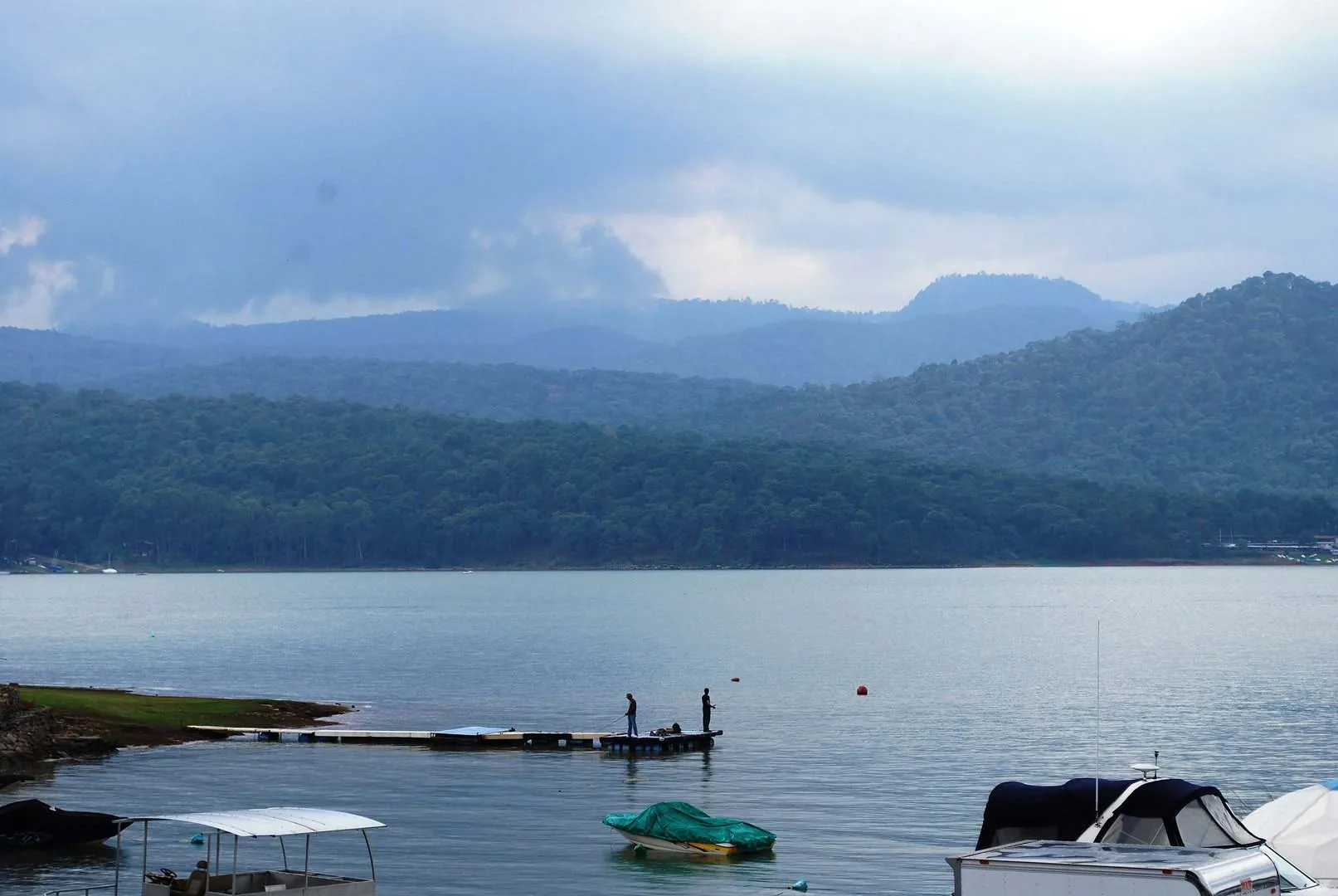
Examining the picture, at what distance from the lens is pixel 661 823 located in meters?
47.6

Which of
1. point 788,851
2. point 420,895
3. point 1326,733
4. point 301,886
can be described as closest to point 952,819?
point 788,851

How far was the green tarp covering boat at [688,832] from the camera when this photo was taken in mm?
47188

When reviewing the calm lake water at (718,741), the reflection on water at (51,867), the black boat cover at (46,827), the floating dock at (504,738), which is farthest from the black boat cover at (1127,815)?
the floating dock at (504,738)

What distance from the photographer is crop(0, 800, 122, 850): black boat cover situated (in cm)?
4684

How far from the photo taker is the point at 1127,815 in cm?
3041

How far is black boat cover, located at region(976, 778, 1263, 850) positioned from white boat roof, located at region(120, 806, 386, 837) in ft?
44.1

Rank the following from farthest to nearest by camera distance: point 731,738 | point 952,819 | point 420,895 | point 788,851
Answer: point 731,738, point 952,819, point 788,851, point 420,895

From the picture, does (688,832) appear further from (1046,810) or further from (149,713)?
(149,713)

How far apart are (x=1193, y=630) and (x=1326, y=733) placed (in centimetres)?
9536

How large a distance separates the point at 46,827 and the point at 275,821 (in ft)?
51.9

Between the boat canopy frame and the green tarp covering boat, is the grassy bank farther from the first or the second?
the boat canopy frame

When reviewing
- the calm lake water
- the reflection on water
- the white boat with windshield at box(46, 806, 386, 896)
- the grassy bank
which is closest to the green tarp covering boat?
the calm lake water

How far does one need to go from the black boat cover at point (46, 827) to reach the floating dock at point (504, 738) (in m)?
26.0

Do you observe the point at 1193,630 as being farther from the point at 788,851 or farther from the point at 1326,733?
the point at 788,851
